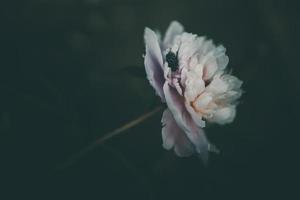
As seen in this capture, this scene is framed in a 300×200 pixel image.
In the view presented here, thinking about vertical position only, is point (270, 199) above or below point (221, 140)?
below

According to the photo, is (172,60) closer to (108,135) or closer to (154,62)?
(154,62)

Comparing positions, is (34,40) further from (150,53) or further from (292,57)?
(292,57)

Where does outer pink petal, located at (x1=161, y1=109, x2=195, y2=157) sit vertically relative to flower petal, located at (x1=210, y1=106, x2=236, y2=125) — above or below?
below

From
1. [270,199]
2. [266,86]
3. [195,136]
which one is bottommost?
[195,136]

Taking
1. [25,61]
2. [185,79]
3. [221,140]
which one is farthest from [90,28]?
[185,79]

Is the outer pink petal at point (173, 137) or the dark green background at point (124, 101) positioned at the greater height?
the dark green background at point (124, 101)

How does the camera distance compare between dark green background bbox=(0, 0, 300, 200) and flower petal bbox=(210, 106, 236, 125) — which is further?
dark green background bbox=(0, 0, 300, 200)

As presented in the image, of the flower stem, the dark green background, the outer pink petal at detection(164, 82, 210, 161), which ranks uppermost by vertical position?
the dark green background
